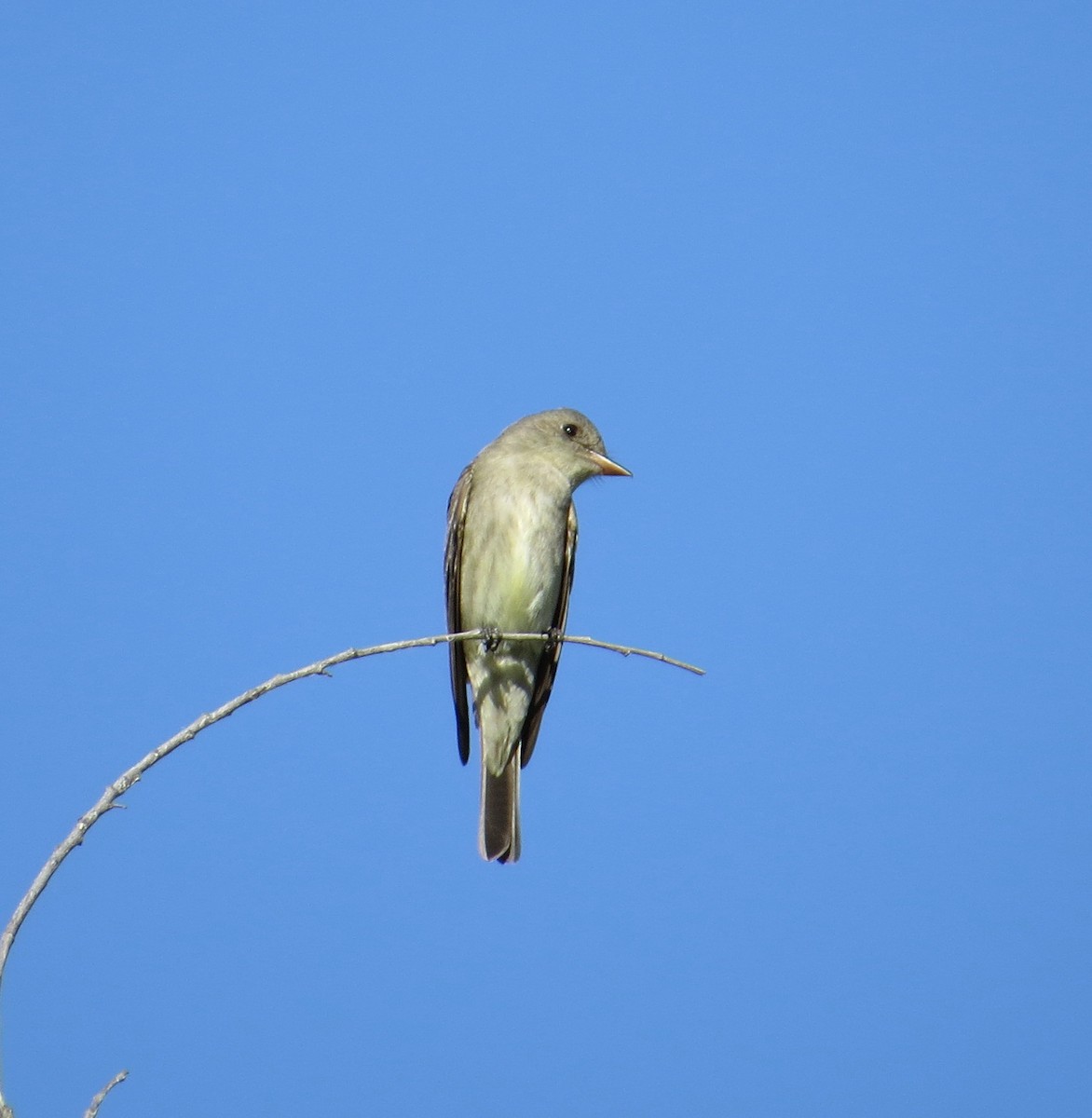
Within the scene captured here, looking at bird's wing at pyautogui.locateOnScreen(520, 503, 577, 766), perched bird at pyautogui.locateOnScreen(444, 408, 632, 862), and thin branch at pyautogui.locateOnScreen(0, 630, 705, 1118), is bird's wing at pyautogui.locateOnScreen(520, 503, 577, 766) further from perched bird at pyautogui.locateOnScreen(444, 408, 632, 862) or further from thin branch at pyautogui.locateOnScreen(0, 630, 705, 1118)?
→ thin branch at pyautogui.locateOnScreen(0, 630, 705, 1118)

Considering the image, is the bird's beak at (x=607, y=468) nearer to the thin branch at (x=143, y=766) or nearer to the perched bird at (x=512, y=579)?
the perched bird at (x=512, y=579)

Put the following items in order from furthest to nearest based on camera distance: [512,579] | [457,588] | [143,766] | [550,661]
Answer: [550,661], [457,588], [512,579], [143,766]

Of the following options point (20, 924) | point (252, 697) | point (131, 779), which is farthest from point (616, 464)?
point (20, 924)

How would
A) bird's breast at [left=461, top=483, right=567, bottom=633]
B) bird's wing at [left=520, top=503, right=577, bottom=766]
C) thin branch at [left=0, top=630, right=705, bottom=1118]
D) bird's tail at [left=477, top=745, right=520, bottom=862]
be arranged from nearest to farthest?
thin branch at [left=0, top=630, right=705, bottom=1118] → bird's breast at [left=461, top=483, right=567, bottom=633] → bird's tail at [left=477, top=745, right=520, bottom=862] → bird's wing at [left=520, top=503, right=577, bottom=766]

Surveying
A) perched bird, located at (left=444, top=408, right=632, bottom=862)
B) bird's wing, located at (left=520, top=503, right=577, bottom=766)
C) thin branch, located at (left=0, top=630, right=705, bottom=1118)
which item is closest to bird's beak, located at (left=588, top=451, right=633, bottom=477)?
perched bird, located at (left=444, top=408, right=632, bottom=862)

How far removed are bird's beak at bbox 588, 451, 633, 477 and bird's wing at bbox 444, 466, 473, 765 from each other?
794 millimetres

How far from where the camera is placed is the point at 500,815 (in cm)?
883

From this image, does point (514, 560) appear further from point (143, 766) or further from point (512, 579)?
point (143, 766)

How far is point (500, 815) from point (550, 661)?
1.01m

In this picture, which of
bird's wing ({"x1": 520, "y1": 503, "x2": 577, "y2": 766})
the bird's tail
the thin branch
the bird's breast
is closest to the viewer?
the thin branch

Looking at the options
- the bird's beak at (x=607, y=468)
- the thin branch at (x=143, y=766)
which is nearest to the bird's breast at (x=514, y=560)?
the bird's beak at (x=607, y=468)

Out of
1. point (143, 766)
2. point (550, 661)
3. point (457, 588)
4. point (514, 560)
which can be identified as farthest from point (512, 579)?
point (143, 766)

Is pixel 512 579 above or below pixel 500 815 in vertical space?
above

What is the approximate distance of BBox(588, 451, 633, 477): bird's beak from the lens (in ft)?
29.0
